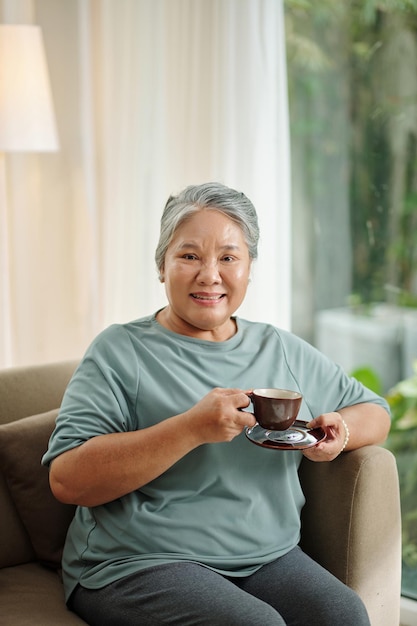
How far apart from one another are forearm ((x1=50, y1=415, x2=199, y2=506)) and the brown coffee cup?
0.46 feet

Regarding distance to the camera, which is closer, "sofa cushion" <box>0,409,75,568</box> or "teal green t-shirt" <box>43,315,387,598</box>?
"teal green t-shirt" <box>43,315,387,598</box>

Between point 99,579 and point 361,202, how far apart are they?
5.01ft

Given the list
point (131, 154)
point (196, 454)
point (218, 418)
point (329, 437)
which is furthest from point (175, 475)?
point (131, 154)

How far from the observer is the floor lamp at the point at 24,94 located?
285 cm

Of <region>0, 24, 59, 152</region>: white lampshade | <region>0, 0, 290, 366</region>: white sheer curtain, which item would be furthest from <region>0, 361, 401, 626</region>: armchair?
<region>0, 24, 59, 152</region>: white lampshade

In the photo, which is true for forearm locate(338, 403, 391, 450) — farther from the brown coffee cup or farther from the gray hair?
the gray hair

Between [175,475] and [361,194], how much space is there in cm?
133

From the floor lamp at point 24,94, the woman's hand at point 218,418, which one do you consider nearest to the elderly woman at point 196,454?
the woman's hand at point 218,418

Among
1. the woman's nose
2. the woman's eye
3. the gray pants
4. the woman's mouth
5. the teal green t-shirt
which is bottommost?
the gray pants

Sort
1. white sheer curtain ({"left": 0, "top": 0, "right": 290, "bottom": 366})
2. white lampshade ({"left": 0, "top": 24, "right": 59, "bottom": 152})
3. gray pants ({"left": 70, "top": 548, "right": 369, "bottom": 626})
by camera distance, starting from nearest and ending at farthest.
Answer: gray pants ({"left": 70, "top": 548, "right": 369, "bottom": 626})
white sheer curtain ({"left": 0, "top": 0, "right": 290, "bottom": 366})
white lampshade ({"left": 0, "top": 24, "right": 59, "bottom": 152})

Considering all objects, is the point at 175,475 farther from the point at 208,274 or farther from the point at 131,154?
the point at 131,154

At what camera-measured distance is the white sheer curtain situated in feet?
8.82

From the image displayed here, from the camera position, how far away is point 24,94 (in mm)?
2869

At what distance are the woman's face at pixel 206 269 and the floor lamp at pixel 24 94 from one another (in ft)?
4.04
